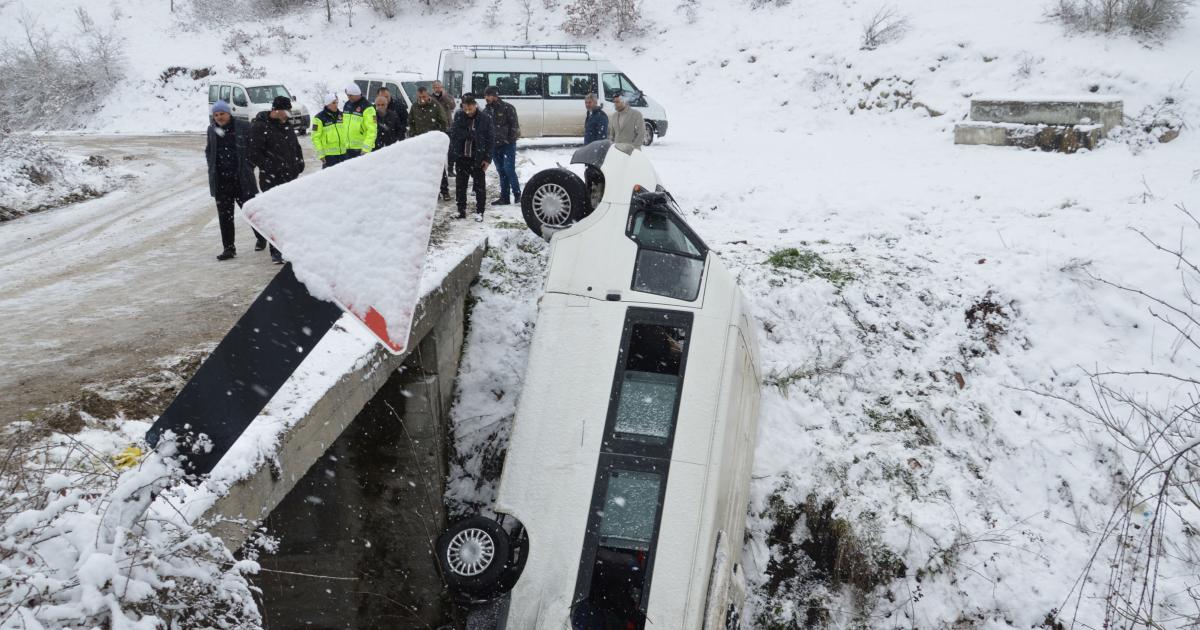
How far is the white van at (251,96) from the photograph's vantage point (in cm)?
2025

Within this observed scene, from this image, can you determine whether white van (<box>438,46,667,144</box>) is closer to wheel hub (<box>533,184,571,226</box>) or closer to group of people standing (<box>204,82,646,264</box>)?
group of people standing (<box>204,82,646,264</box>)

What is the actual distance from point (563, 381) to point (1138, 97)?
1327 centimetres

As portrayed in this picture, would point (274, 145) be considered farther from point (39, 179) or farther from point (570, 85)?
point (570, 85)

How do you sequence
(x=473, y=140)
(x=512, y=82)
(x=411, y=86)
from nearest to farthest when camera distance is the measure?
(x=473, y=140), (x=512, y=82), (x=411, y=86)

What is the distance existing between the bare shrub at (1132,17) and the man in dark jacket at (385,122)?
570 inches

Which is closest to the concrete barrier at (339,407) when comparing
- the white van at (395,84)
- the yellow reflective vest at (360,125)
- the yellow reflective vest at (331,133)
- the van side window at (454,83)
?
the yellow reflective vest at (360,125)

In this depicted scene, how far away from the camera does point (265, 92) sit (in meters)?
21.1

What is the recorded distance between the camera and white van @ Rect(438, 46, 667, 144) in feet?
50.2

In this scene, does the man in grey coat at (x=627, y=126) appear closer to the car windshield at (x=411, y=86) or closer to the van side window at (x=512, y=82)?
the van side window at (x=512, y=82)

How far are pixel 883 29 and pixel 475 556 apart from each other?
19030mm

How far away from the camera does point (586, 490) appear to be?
14.2 feet

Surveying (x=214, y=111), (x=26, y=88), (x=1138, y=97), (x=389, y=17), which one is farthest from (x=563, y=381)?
(x=26, y=88)

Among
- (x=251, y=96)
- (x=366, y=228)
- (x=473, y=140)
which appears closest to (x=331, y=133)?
(x=473, y=140)

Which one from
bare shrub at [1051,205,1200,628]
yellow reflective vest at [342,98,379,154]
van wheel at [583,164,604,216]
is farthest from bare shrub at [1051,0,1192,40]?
yellow reflective vest at [342,98,379,154]
